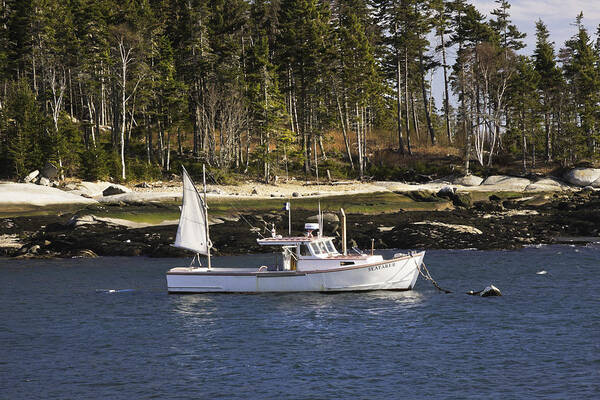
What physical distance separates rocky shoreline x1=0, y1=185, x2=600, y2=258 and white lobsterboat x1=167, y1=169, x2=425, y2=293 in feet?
32.9

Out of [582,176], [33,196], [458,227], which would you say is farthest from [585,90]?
[33,196]

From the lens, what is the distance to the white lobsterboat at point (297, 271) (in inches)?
1172

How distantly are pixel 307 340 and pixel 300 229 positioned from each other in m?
25.0

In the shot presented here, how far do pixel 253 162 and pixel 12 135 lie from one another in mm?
27199

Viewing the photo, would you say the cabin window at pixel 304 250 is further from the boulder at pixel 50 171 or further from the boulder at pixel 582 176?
the boulder at pixel 582 176

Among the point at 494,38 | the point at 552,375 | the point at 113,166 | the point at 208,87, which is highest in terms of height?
the point at 494,38

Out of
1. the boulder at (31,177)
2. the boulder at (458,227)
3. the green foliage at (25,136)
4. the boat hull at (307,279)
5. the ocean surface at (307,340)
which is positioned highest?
the green foliage at (25,136)

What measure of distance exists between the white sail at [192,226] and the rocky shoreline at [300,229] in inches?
383

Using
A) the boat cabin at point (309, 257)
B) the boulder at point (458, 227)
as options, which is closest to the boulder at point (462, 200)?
the boulder at point (458, 227)

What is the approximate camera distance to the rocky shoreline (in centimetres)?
4419

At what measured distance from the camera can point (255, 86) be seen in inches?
2808

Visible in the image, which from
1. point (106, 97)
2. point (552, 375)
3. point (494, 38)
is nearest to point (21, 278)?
point (552, 375)

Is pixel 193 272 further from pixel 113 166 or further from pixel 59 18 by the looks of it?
pixel 59 18

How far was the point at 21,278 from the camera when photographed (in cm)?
3625
